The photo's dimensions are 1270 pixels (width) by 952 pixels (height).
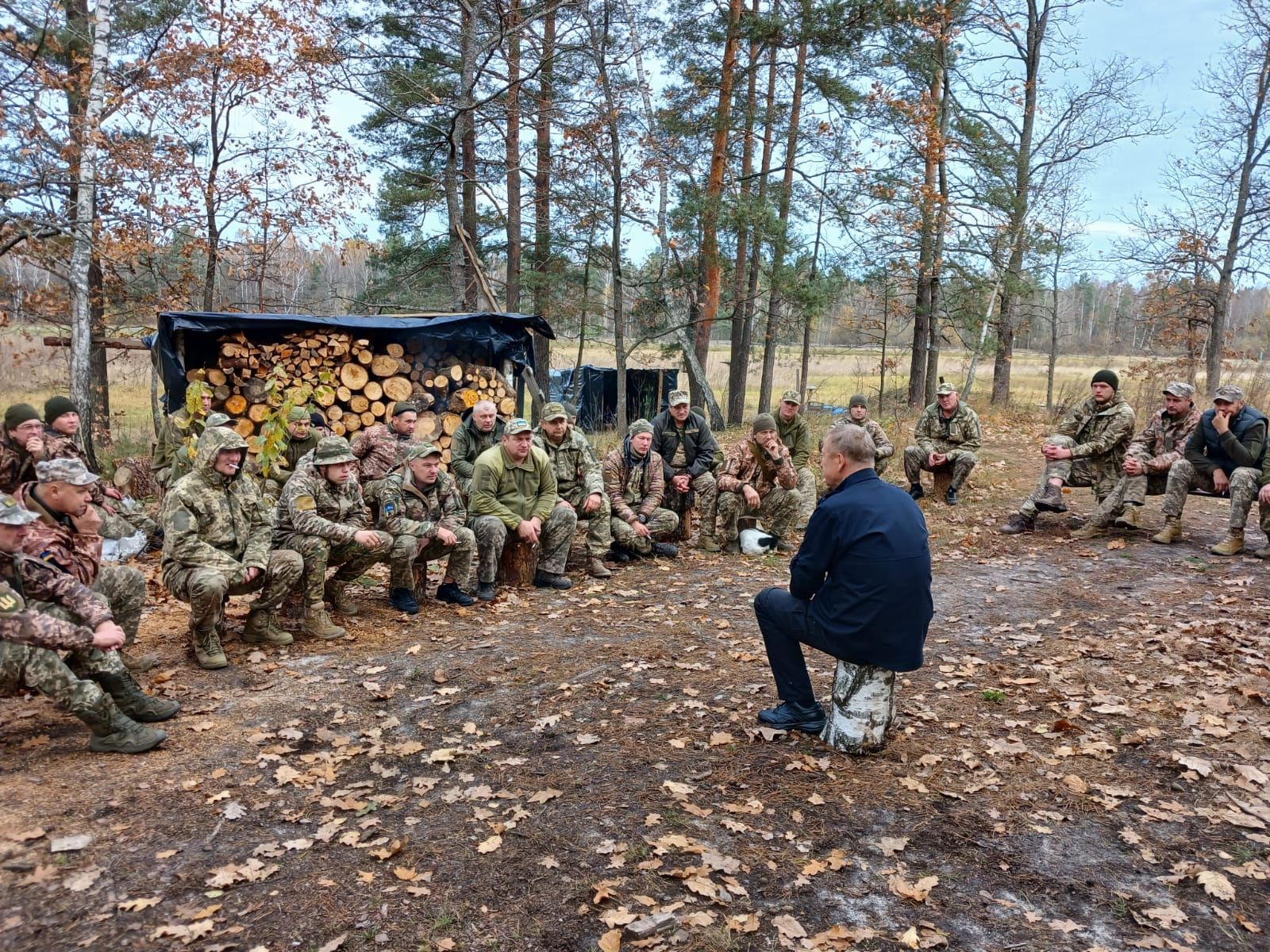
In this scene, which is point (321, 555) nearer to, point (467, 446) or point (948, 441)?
point (467, 446)

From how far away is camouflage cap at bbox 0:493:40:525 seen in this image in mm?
3713

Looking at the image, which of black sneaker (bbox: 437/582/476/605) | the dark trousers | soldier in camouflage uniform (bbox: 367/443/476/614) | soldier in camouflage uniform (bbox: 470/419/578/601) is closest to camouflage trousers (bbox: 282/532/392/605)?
soldier in camouflage uniform (bbox: 367/443/476/614)

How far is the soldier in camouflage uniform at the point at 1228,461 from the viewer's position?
25.2 ft

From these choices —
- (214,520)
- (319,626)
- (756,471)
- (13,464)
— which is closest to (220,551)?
(214,520)

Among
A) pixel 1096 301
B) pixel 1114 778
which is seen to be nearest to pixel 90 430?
pixel 1114 778

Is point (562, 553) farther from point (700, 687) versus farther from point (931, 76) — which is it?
point (931, 76)

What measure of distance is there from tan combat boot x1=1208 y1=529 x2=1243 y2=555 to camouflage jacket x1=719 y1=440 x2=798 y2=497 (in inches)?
159

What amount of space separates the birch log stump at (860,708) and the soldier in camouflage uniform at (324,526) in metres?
3.55

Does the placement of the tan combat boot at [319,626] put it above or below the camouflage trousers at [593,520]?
below

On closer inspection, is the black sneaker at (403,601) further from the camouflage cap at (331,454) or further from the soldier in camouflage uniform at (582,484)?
the soldier in camouflage uniform at (582,484)

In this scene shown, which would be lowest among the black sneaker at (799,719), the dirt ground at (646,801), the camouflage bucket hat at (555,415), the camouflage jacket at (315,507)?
the dirt ground at (646,801)

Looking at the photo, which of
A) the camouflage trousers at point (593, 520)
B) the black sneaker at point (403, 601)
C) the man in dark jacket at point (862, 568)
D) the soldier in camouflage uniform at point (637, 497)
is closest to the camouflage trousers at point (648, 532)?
the soldier in camouflage uniform at point (637, 497)

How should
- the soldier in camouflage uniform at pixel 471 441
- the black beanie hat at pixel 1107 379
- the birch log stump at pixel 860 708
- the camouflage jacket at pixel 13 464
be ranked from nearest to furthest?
the birch log stump at pixel 860 708, the camouflage jacket at pixel 13 464, the soldier in camouflage uniform at pixel 471 441, the black beanie hat at pixel 1107 379

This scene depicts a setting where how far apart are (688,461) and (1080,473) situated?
4375mm
